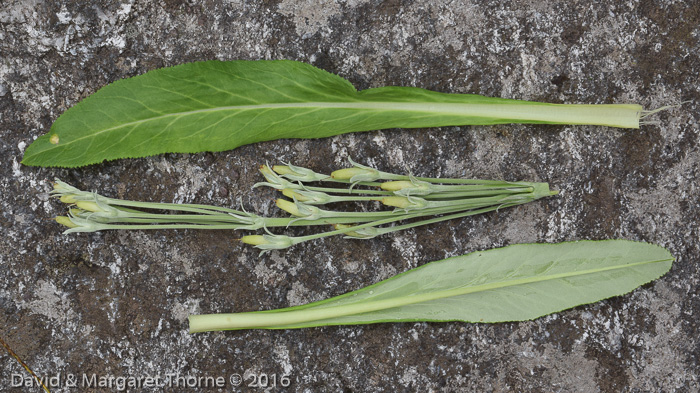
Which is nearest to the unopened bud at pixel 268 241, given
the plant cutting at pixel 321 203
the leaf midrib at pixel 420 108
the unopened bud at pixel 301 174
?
the plant cutting at pixel 321 203

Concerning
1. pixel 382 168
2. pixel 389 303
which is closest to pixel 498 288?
pixel 389 303

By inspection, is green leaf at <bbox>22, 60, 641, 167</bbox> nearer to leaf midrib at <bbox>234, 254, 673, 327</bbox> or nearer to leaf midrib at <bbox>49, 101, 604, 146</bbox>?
leaf midrib at <bbox>49, 101, 604, 146</bbox>

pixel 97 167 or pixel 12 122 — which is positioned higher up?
pixel 12 122

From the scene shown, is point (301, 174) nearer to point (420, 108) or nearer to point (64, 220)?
point (420, 108)

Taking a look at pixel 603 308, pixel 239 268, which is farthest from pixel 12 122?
pixel 603 308

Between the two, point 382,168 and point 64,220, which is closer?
point 64,220

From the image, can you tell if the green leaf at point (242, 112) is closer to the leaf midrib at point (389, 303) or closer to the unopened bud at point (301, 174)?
the unopened bud at point (301, 174)

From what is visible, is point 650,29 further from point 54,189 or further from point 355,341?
point 54,189
